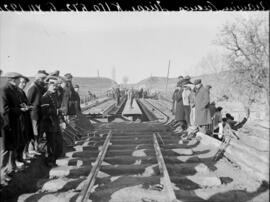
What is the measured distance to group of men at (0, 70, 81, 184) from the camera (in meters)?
4.83

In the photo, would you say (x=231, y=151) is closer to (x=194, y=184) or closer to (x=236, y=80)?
(x=194, y=184)

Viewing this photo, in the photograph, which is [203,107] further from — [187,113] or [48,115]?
[48,115]

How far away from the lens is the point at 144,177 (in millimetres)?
5312

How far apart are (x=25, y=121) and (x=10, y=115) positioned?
60cm

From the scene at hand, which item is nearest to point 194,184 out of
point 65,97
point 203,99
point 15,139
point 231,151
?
point 231,151

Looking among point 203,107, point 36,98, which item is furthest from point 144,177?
point 203,107

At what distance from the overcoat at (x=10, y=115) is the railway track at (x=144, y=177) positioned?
0.81 m

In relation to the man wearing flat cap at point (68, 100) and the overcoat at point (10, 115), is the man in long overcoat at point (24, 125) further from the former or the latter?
the man wearing flat cap at point (68, 100)

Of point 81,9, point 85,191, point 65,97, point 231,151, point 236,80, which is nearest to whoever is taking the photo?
point 81,9

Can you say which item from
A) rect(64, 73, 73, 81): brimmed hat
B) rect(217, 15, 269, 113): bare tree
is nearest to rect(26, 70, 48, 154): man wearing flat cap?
rect(64, 73, 73, 81): brimmed hat

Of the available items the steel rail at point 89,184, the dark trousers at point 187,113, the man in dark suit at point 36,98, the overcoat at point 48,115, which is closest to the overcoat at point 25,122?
the man in dark suit at point 36,98

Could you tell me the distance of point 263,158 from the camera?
522 cm

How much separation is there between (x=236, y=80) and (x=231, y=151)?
21081 millimetres

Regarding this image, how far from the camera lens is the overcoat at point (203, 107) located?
8.40 meters
